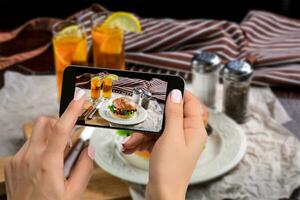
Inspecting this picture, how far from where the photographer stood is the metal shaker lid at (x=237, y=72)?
1.33 m

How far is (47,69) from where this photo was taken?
5.23 ft

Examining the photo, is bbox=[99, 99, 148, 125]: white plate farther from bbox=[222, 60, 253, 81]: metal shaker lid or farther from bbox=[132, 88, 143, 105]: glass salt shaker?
bbox=[222, 60, 253, 81]: metal shaker lid

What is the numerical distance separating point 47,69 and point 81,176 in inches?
34.9

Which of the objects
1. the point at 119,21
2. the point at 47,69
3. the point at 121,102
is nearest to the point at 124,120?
the point at 121,102

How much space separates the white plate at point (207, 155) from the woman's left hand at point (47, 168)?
13.3 inches

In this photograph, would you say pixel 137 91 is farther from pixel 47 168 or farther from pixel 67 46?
pixel 67 46

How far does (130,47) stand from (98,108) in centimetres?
81

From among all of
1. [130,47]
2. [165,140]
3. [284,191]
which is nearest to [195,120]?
[165,140]

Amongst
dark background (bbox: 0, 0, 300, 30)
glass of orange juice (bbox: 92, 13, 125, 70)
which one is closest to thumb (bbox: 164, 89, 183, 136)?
glass of orange juice (bbox: 92, 13, 125, 70)

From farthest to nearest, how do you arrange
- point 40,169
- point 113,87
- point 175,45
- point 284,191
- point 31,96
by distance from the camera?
point 175,45
point 31,96
point 284,191
point 113,87
point 40,169

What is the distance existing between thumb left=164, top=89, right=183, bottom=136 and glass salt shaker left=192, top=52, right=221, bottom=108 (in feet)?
1.94

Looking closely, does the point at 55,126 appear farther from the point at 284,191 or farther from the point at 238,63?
the point at 238,63

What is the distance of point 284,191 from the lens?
3.58ft

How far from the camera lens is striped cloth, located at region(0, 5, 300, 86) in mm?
1580
